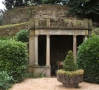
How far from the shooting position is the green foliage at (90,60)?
40.7ft

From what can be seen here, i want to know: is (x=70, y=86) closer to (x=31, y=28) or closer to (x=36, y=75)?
(x=36, y=75)

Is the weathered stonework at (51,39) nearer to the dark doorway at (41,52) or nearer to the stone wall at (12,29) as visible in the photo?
the dark doorway at (41,52)

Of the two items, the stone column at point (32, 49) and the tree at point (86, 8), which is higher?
the tree at point (86, 8)

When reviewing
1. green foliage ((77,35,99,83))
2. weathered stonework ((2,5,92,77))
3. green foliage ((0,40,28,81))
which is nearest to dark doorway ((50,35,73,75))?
weathered stonework ((2,5,92,77))

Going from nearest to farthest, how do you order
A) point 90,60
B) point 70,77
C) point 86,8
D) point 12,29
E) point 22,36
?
point 70,77 < point 90,60 < point 22,36 < point 12,29 < point 86,8

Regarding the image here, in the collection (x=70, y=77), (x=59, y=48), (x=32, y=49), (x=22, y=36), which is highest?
(x=22, y=36)

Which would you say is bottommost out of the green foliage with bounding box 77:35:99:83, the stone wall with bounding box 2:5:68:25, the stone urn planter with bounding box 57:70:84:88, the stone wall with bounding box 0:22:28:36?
the stone urn planter with bounding box 57:70:84:88

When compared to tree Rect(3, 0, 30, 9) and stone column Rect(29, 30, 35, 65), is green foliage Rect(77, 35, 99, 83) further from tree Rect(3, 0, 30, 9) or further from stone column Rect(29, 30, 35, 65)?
tree Rect(3, 0, 30, 9)

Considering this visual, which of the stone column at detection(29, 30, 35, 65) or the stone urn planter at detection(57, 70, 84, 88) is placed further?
the stone column at detection(29, 30, 35, 65)

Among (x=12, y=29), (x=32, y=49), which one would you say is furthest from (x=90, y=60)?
(x=12, y=29)

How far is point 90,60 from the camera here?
1257 cm

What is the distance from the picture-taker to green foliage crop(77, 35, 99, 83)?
1241 cm

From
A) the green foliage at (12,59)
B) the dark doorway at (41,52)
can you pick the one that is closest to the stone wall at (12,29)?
the dark doorway at (41,52)

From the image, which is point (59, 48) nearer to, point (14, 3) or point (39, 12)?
point (39, 12)
